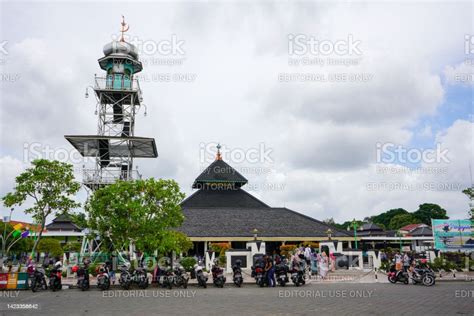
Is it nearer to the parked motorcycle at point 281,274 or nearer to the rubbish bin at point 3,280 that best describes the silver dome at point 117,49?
the rubbish bin at point 3,280

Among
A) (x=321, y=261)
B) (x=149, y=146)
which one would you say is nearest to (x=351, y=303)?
(x=321, y=261)

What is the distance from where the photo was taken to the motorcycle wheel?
1612cm

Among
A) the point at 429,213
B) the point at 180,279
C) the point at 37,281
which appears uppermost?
the point at 429,213

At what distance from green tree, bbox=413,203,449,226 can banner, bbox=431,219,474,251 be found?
57.9 m

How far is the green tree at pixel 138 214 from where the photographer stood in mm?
17719

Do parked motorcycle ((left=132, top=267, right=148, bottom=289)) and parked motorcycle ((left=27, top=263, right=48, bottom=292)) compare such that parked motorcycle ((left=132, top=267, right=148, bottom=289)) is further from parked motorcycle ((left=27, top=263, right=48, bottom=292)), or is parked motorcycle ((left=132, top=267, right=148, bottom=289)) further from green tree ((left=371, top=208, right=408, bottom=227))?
green tree ((left=371, top=208, right=408, bottom=227))

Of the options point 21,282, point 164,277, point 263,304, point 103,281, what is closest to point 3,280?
point 21,282

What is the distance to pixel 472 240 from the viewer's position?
102 ft

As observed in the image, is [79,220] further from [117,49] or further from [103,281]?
[117,49]

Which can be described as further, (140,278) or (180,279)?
(180,279)

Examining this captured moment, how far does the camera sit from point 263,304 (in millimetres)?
10828

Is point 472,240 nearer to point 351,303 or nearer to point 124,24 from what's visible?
point 351,303

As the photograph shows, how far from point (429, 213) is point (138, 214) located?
81.8 m

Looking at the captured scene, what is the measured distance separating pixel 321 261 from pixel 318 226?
563 inches
